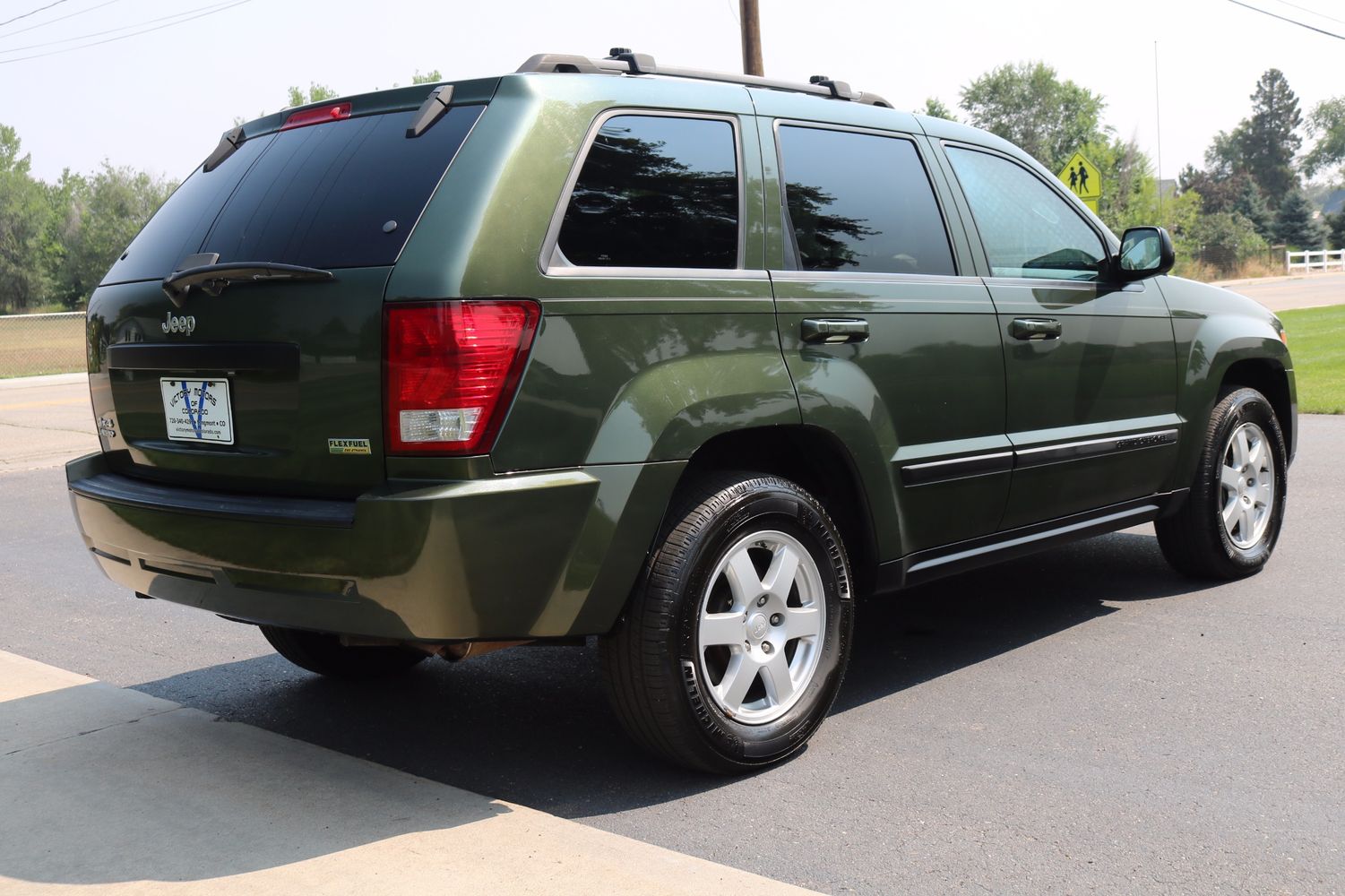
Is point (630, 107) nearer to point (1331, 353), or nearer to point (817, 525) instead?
point (817, 525)

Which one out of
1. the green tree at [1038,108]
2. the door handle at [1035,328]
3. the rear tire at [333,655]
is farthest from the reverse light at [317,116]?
the green tree at [1038,108]

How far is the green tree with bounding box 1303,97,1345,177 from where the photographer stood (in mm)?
147250

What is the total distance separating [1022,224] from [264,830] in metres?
3.37

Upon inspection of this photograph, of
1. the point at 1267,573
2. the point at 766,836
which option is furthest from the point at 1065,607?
the point at 766,836

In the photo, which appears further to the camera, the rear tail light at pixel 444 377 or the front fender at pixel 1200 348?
the front fender at pixel 1200 348

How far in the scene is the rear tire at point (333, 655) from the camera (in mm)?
4535

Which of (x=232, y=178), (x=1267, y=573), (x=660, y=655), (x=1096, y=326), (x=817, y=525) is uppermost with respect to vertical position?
(x=232, y=178)

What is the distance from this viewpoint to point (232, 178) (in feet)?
12.6

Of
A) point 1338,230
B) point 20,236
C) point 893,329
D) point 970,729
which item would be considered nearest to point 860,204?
point 893,329

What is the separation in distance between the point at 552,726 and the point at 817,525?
44.2 inches

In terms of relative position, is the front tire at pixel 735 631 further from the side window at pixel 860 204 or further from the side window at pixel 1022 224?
the side window at pixel 1022 224

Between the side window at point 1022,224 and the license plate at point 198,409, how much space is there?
2.65 m

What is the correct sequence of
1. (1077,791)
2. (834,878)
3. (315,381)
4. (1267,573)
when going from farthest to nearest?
(1267,573)
(1077,791)
(315,381)
(834,878)

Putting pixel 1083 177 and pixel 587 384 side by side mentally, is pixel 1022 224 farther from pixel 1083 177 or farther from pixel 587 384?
pixel 1083 177
